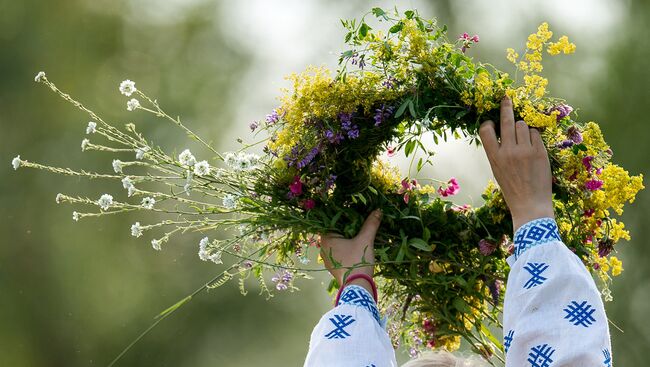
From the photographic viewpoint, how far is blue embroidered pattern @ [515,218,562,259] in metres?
1.73

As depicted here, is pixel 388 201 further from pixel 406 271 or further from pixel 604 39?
pixel 604 39

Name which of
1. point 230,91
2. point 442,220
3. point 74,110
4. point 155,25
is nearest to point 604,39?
point 230,91

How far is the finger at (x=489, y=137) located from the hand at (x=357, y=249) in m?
0.30

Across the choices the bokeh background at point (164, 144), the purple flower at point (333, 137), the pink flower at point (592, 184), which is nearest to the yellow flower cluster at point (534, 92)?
the pink flower at point (592, 184)

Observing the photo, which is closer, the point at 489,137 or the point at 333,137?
the point at 489,137

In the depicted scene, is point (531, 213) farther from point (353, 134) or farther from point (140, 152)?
point (140, 152)

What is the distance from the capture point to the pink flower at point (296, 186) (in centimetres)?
196

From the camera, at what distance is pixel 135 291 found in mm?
6086

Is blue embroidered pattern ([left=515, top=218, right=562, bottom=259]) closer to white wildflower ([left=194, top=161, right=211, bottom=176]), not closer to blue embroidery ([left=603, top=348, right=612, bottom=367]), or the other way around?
blue embroidery ([left=603, top=348, right=612, bottom=367])

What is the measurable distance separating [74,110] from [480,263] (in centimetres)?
483

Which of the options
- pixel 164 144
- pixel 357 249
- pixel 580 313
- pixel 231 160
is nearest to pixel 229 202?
pixel 231 160

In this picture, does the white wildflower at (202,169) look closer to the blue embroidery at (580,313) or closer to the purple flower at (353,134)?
the purple flower at (353,134)

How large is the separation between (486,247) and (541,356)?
A: 37 cm

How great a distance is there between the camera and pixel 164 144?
6.11m
